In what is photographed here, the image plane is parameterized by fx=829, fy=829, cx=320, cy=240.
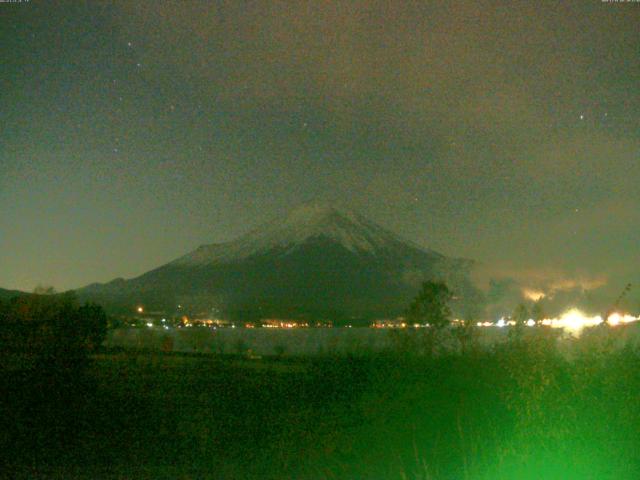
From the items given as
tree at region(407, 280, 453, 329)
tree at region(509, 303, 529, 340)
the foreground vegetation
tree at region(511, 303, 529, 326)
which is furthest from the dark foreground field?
tree at region(407, 280, 453, 329)

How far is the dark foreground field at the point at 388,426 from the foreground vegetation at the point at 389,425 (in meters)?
0.02

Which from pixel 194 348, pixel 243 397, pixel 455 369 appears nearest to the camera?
pixel 455 369

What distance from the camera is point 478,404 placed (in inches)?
524

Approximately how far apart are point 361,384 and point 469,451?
7.22 m

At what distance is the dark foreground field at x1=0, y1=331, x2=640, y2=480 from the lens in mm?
10555

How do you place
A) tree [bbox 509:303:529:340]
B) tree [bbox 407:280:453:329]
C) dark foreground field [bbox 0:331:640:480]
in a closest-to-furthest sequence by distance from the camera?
dark foreground field [bbox 0:331:640:480] → tree [bbox 509:303:529:340] → tree [bbox 407:280:453:329]

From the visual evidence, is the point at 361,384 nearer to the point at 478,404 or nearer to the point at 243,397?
the point at 243,397

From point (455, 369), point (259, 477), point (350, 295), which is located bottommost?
point (259, 477)

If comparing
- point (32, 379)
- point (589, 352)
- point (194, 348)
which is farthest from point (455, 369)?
point (194, 348)

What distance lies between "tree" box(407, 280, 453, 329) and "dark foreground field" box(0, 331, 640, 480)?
453 inches

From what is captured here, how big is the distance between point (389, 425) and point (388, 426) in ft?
0.19

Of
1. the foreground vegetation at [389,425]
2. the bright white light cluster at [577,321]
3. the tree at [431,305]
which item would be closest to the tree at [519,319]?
the bright white light cluster at [577,321]

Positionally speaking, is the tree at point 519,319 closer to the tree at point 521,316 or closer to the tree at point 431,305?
the tree at point 521,316

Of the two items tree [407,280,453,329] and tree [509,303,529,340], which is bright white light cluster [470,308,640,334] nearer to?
tree [509,303,529,340]
